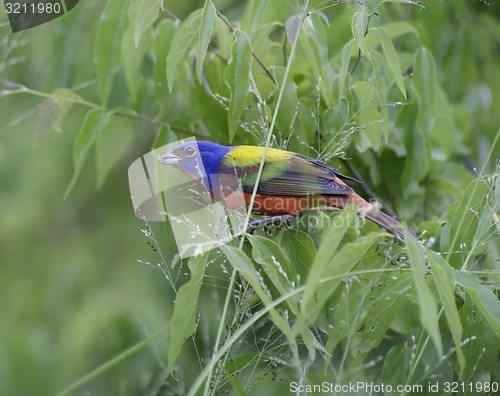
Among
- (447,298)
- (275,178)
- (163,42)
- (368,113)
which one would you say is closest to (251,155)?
(275,178)

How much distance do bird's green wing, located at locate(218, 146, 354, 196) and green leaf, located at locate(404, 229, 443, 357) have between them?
91 cm

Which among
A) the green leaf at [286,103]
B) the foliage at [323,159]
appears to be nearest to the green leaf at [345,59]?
the foliage at [323,159]

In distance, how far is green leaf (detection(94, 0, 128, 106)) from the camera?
273 cm

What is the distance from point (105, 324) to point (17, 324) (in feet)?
2.01

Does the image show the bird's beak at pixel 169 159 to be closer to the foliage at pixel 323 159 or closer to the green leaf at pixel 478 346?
the foliage at pixel 323 159

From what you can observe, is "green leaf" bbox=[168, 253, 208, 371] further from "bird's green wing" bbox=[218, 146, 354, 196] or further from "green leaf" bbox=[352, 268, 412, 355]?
"bird's green wing" bbox=[218, 146, 354, 196]

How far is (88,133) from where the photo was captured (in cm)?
286

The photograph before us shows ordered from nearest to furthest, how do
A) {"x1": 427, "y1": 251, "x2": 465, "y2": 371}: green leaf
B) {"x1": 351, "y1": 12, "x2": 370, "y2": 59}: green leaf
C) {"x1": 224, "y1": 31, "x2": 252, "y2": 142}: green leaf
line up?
{"x1": 427, "y1": 251, "x2": 465, "y2": 371}: green leaf → {"x1": 351, "y1": 12, "x2": 370, "y2": 59}: green leaf → {"x1": 224, "y1": 31, "x2": 252, "y2": 142}: green leaf

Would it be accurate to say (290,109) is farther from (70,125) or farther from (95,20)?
(70,125)

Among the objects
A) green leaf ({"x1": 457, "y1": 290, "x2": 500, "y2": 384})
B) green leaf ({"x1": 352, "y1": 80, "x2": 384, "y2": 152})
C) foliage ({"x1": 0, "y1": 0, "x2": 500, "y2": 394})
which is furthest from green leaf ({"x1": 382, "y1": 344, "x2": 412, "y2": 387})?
green leaf ({"x1": 352, "y1": 80, "x2": 384, "y2": 152})

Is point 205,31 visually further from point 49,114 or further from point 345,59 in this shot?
point 49,114

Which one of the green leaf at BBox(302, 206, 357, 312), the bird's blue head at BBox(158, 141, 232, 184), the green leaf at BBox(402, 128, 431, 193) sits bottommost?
the green leaf at BBox(402, 128, 431, 193)

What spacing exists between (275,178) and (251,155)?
0.13 metres

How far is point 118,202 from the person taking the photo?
497 centimetres
